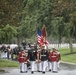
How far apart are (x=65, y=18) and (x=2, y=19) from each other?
25610 millimetres

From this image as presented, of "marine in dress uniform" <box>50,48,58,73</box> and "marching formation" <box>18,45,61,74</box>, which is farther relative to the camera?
"marine in dress uniform" <box>50,48,58,73</box>

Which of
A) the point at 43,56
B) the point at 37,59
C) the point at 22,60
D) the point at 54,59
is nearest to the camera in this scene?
the point at 43,56

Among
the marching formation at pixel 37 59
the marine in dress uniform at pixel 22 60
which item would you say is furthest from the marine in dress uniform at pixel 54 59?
the marine in dress uniform at pixel 22 60

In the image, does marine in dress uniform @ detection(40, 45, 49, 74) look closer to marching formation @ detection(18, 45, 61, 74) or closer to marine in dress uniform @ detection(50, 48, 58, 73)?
marching formation @ detection(18, 45, 61, 74)

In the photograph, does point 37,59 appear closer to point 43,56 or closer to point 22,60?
point 43,56

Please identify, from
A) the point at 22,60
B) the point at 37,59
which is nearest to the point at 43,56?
the point at 37,59

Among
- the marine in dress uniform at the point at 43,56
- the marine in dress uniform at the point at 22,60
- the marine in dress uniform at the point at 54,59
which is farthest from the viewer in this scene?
the marine in dress uniform at the point at 54,59

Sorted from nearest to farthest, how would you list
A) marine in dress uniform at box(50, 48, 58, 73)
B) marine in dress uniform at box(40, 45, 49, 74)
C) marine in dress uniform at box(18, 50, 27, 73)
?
marine in dress uniform at box(40, 45, 49, 74)
marine in dress uniform at box(18, 50, 27, 73)
marine in dress uniform at box(50, 48, 58, 73)

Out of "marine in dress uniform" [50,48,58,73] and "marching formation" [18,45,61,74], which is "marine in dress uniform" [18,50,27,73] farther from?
"marine in dress uniform" [50,48,58,73]

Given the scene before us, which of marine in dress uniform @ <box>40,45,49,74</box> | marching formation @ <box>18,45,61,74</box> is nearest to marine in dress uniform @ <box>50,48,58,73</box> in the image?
marching formation @ <box>18,45,61,74</box>

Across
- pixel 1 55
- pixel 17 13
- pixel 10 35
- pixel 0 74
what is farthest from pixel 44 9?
pixel 0 74

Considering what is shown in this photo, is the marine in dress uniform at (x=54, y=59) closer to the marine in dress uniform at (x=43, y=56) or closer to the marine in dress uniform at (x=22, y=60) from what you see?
the marine in dress uniform at (x=43, y=56)

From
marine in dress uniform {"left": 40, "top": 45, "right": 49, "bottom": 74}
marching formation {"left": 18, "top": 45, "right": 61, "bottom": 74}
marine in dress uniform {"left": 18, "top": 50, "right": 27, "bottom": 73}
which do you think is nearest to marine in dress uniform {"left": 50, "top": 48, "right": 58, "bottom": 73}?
marching formation {"left": 18, "top": 45, "right": 61, "bottom": 74}

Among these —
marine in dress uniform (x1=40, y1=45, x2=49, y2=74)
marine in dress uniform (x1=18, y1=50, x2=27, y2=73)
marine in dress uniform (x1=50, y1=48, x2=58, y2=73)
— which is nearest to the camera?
marine in dress uniform (x1=40, y1=45, x2=49, y2=74)
